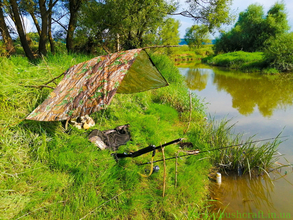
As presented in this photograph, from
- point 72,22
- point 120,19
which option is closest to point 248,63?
point 120,19

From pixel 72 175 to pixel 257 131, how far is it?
4.36 metres

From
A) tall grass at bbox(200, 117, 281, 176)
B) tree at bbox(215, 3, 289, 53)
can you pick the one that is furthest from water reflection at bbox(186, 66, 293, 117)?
tree at bbox(215, 3, 289, 53)

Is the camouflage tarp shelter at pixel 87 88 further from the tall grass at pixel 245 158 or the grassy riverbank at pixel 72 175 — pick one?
the tall grass at pixel 245 158

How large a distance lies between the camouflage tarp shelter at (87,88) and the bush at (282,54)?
14.2m

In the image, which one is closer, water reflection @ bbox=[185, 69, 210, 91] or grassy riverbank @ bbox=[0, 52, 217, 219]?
grassy riverbank @ bbox=[0, 52, 217, 219]

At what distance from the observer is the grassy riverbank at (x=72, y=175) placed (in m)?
2.03

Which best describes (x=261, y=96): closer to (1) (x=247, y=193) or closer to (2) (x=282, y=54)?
(1) (x=247, y=193)

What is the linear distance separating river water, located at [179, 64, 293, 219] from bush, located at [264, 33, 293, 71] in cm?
360

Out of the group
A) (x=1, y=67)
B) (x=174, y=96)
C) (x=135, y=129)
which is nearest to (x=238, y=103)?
(x=174, y=96)

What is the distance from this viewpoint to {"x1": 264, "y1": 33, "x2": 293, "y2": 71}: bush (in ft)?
42.1

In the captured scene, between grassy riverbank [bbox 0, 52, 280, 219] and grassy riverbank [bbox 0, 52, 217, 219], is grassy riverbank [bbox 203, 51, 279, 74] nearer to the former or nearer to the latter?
grassy riverbank [bbox 0, 52, 280, 219]

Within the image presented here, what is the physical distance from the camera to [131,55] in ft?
8.87

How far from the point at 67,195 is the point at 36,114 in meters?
1.20

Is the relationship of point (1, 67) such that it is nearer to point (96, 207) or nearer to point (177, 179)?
point (96, 207)
